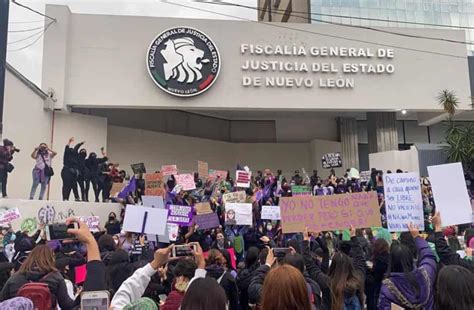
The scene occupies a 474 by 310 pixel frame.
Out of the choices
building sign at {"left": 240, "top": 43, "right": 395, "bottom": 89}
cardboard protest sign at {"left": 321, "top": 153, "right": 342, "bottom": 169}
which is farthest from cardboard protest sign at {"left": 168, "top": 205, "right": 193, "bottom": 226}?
building sign at {"left": 240, "top": 43, "right": 395, "bottom": 89}

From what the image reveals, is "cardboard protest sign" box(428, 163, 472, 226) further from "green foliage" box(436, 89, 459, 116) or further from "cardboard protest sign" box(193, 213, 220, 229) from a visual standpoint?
"green foliage" box(436, 89, 459, 116)

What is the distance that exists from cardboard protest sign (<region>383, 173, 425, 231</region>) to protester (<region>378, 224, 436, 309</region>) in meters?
1.81

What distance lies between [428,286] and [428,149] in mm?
18996

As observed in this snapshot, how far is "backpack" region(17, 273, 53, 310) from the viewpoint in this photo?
3.23 meters

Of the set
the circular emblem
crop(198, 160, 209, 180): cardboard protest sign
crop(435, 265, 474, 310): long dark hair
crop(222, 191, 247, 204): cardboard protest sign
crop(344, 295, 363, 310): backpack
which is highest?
the circular emblem

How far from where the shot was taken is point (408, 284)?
3318 mm

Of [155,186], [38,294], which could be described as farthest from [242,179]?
[38,294]

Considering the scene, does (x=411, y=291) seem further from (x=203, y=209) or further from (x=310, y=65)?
(x=310, y=65)

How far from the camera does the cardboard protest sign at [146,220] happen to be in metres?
5.48

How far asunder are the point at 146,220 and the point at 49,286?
81.3 inches

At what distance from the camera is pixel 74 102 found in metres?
18.3

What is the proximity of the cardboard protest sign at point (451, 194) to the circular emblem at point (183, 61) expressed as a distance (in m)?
14.9

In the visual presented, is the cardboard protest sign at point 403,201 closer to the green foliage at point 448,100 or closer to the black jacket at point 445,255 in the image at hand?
the black jacket at point 445,255

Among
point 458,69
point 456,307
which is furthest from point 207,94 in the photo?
point 456,307
